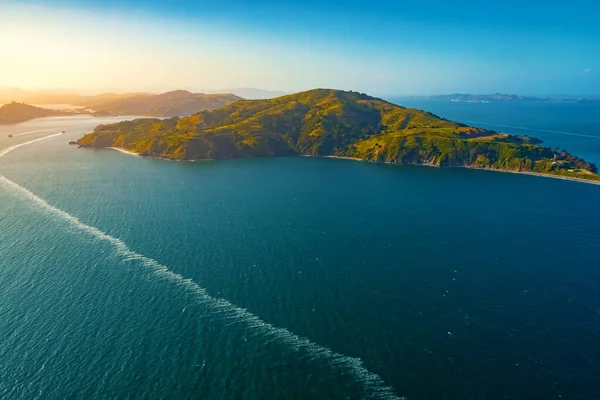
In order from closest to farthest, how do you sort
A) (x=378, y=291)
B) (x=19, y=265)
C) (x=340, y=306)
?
(x=340, y=306) → (x=378, y=291) → (x=19, y=265)

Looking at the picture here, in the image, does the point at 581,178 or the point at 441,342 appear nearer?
the point at 441,342

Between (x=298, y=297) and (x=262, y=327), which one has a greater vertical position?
(x=298, y=297)

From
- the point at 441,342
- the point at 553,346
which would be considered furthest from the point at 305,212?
the point at 553,346

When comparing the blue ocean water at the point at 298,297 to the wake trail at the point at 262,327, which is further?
the blue ocean water at the point at 298,297

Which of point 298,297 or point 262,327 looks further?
point 298,297

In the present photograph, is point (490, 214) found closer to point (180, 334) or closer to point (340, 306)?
point (340, 306)

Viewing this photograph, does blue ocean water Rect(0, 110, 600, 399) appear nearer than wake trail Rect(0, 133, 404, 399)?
No

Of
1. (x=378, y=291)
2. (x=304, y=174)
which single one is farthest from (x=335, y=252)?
(x=304, y=174)

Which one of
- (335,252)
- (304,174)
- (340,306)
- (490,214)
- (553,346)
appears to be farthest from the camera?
(304,174)
